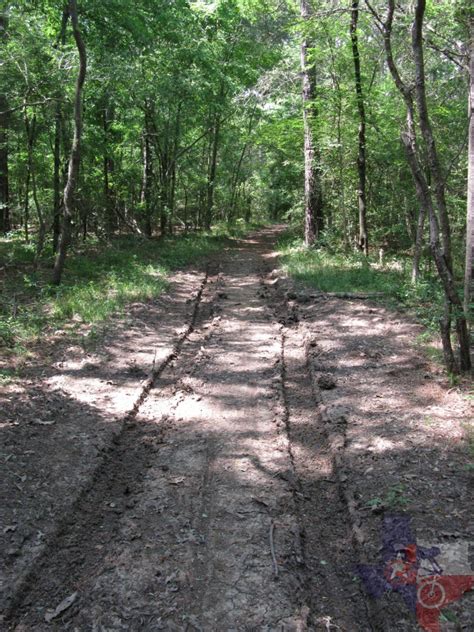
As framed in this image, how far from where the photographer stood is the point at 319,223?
642 inches

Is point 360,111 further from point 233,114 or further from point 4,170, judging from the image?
point 4,170

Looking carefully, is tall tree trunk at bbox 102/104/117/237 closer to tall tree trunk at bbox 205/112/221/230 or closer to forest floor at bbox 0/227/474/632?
tall tree trunk at bbox 205/112/221/230

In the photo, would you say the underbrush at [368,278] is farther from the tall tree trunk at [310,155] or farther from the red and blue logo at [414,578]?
the red and blue logo at [414,578]

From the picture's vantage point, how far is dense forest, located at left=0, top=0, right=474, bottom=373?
417 inches

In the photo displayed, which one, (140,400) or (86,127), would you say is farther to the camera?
(86,127)

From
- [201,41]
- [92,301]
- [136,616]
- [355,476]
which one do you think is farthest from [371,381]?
[201,41]

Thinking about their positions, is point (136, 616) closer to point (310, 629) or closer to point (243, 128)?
point (310, 629)

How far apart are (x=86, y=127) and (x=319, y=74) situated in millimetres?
7872

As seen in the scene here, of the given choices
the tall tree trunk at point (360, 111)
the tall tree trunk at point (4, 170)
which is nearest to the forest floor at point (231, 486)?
the tall tree trunk at point (360, 111)

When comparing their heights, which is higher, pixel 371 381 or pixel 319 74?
pixel 319 74

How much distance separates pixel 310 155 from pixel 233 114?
928 centimetres

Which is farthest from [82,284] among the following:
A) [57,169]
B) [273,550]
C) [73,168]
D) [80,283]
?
[273,550]

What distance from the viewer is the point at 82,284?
36.6 feet

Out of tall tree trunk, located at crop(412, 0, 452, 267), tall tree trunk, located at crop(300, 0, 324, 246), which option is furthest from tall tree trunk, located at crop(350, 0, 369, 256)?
tall tree trunk, located at crop(412, 0, 452, 267)
